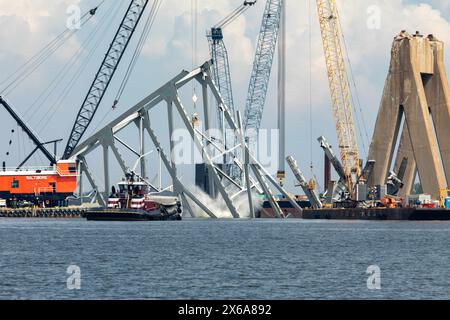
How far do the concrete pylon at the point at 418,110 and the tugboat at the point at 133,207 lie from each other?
3825 cm

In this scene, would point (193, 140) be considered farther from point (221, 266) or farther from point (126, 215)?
point (221, 266)

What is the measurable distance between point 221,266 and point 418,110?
357 feet

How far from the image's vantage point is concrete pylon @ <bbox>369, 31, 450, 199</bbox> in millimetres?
179125

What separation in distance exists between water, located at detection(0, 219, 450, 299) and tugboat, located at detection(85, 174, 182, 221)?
181ft

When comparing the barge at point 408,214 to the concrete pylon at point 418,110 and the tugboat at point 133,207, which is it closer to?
the concrete pylon at point 418,110

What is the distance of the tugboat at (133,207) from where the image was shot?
175 m
